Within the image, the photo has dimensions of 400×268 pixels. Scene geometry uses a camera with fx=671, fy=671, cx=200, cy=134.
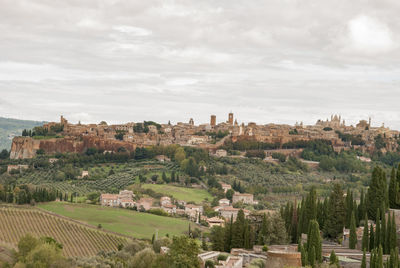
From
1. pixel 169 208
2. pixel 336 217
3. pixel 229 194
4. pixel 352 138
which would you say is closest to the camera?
pixel 336 217

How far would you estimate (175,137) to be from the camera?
128500mm

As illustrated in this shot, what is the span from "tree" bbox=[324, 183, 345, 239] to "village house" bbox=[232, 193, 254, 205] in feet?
139

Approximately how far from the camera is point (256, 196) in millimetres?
82688

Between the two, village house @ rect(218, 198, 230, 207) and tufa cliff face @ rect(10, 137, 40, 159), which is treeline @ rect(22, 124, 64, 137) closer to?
tufa cliff face @ rect(10, 137, 40, 159)

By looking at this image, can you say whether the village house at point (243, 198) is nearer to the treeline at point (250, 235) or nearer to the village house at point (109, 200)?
the village house at point (109, 200)

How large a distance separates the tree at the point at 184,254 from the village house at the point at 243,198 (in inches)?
2042

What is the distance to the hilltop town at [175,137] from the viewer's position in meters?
114

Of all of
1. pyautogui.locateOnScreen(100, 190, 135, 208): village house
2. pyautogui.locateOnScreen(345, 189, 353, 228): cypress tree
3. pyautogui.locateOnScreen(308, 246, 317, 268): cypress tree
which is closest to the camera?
pyautogui.locateOnScreen(308, 246, 317, 268): cypress tree

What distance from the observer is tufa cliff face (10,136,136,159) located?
11256 centimetres

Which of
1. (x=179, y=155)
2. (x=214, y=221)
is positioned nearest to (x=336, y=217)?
(x=214, y=221)

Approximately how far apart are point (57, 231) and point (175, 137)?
74.7 m

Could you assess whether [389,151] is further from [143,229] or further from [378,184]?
[378,184]

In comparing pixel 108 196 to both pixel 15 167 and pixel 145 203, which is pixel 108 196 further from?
pixel 15 167

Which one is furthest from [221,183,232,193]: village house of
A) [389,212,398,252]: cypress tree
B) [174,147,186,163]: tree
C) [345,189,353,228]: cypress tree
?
[389,212,398,252]: cypress tree
